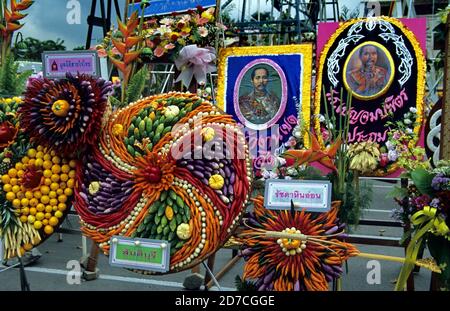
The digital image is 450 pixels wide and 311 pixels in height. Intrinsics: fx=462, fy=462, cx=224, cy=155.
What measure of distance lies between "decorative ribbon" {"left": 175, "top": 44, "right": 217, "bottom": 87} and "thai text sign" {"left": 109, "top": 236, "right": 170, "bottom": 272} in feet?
4.66

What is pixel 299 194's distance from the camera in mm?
1611

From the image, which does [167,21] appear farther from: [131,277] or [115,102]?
[131,277]

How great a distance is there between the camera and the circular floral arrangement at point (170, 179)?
1.50m

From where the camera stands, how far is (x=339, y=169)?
1792mm

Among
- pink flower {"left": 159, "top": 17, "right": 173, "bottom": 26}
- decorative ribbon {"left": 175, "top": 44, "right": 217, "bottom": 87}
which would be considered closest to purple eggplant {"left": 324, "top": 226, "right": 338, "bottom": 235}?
decorative ribbon {"left": 175, "top": 44, "right": 217, "bottom": 87}

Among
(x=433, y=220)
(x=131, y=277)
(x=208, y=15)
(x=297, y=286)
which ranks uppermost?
(x=208, y=15)

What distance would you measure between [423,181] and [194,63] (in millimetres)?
1599

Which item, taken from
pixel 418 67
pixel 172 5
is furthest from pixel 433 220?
pixel 172 5

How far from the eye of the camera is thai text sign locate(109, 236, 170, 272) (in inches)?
58.3

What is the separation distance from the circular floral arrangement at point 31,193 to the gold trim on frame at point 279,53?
169 cm

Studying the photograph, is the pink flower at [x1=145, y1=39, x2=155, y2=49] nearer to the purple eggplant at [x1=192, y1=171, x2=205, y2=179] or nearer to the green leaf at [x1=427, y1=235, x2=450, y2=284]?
the purple eggplant at [x1=192, y1=171, x2=205, y2=179]

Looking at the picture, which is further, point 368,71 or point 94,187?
point 368,71

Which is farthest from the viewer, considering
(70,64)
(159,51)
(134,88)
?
(159,51)
